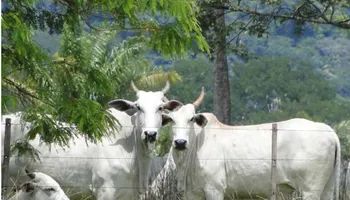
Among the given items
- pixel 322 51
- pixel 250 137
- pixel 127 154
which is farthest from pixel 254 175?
pixel 322 51

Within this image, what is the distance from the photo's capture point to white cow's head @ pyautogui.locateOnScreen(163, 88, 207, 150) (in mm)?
15922

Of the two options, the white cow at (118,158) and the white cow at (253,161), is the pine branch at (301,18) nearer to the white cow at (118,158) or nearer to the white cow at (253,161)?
the white cow at (253,161)

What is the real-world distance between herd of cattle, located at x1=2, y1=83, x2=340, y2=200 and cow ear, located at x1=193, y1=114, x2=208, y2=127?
0.01m

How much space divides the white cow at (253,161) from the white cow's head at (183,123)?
13 mm

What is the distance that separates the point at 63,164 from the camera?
Answer: 622 inches

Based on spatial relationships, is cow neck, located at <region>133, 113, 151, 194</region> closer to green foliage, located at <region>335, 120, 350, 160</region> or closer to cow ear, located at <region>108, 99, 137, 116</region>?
cow ear, located at <region>108, 99, 137, 116</region>

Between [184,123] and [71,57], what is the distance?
402 cm

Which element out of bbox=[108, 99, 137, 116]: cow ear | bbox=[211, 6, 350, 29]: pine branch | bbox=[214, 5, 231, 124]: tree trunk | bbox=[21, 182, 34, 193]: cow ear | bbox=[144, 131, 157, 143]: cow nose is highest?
bbox=[211, 6, 350, 29]: pine branch

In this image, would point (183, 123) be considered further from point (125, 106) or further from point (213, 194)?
point (213, 194)

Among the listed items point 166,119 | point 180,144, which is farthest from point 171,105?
point 180,144

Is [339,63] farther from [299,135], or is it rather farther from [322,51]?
[299,135]

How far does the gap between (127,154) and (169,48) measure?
3.87 m

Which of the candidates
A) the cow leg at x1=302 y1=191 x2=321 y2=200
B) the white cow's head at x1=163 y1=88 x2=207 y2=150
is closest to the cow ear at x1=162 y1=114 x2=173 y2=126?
the white cow's head at x1=163 y1=88 x2=207 y2=150

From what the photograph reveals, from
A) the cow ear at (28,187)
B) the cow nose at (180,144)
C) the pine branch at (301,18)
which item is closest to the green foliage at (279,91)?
the pine branch at (301,18)
